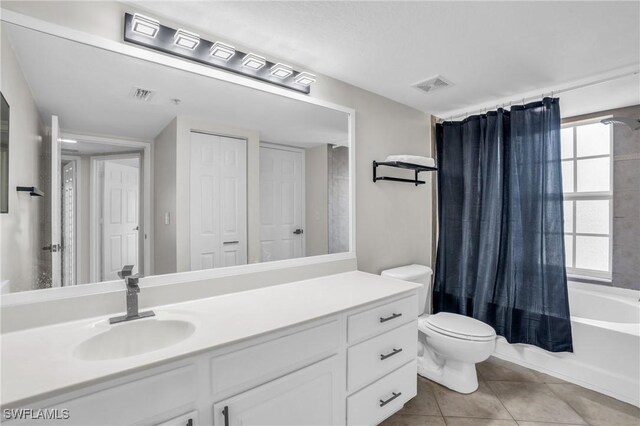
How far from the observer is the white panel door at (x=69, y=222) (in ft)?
4.17

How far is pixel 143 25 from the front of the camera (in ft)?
4.37

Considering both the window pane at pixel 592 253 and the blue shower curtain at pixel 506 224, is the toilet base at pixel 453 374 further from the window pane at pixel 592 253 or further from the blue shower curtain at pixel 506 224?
the window pane at pixel 592 253

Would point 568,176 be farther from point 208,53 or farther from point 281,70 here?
point 208,53

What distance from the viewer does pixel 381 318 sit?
5.35 feet

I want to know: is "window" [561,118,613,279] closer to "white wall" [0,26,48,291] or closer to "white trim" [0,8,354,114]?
"white trim" [0,8,354,114]

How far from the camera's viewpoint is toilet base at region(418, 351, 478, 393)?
2.14 metres

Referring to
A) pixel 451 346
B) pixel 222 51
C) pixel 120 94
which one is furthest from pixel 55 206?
pixel 451 346

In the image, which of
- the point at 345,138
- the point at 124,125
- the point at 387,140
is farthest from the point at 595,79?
the point at 124,125

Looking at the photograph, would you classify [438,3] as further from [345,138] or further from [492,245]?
[492,245]

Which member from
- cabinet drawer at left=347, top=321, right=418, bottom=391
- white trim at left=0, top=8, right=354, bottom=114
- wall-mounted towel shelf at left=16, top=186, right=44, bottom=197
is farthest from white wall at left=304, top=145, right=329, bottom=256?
wall-mounted towel shelf at left=16, top=186, right=44, bottom=197

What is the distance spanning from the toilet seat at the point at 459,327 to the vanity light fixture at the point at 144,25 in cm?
240

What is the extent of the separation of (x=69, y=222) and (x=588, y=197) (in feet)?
12.6

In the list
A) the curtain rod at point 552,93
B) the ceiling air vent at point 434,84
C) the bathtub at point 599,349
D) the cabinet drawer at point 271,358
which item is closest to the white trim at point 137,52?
the ceiling air vent at point 434,84

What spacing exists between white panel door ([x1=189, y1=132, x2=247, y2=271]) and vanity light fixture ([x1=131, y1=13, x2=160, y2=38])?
18.6 inches
